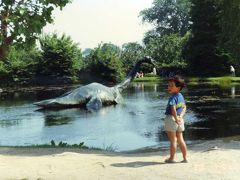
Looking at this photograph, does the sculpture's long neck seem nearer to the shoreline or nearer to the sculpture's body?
the sculpture's body

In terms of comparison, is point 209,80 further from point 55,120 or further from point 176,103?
point 176,103

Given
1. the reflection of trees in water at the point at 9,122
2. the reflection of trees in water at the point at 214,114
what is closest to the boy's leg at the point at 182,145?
the reflection of trees in water at the point at 214,114

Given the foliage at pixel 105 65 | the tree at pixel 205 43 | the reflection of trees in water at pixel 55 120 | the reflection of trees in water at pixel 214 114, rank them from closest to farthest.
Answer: the reflection of trees in water at pixel 214 114 < the reflection of trees in water at pixel 55 120 < the foliage at pixel 105 65 < the tree at pixel 205 43

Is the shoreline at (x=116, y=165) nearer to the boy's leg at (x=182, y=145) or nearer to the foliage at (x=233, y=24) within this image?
the boy's leg at (x=182, y=145)

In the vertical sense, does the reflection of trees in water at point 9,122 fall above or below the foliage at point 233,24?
below

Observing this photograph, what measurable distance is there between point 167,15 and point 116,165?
11658 centimetres

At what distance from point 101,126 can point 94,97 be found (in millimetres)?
8462

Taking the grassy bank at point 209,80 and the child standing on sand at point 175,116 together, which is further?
the grassy bank at point 209,80

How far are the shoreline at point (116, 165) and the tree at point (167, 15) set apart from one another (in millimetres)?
109854

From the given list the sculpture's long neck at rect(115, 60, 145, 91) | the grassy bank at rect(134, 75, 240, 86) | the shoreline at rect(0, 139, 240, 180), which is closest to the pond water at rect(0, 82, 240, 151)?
the sculpture's long neck at rect(115, 60, 145, 91)

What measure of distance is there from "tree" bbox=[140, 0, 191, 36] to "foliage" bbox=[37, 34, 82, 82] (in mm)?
66254

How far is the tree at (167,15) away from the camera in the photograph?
398ft

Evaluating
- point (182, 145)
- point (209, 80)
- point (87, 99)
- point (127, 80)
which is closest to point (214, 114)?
point (87, 99)

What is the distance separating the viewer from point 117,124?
2136 cm
